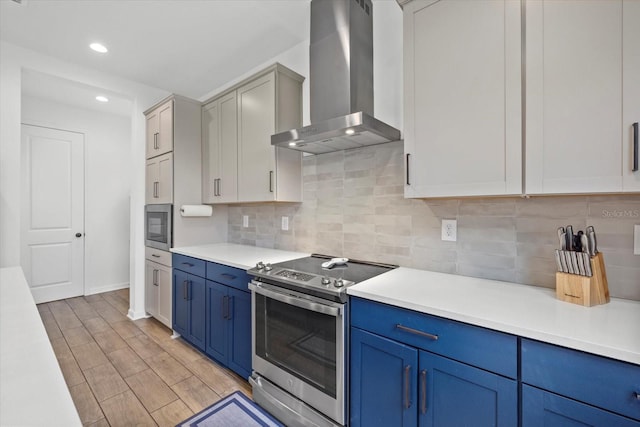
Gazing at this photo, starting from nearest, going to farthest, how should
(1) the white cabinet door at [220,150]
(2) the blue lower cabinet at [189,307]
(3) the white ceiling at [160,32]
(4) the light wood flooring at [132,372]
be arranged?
(4) the light wood flooring at [132,372] → (3) the white ceiling at [160,32] → (2) the blue lower cabinet at [189,307] → (1) the white cabinet door at [220,150]

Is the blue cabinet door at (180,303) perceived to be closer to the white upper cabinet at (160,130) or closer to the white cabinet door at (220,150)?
the white cabinet door at (220,150)

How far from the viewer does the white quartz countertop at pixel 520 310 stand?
94cm

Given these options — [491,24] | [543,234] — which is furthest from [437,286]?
[491,24]

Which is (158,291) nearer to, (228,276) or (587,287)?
(228,276)

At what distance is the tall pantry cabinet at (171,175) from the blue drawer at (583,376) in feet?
9.76

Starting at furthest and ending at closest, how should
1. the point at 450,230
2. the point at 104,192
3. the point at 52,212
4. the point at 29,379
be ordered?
1. the point at 104,192
2. the point at 52,212
3. the point at 450,230
4. the point at 29,379

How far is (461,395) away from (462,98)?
52.3 inches

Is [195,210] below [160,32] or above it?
below

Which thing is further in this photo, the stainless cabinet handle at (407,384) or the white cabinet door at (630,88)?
the stainless cabinet handle at (407,384)

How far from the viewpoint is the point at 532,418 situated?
102cm

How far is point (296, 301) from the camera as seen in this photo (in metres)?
1.68

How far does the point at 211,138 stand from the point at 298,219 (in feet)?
4.39

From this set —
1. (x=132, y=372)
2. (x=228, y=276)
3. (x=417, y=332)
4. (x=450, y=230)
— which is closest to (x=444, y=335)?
(x=417, y=332)

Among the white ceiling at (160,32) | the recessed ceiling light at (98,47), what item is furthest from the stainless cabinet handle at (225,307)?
the recessed ceiling light at (98,47)
